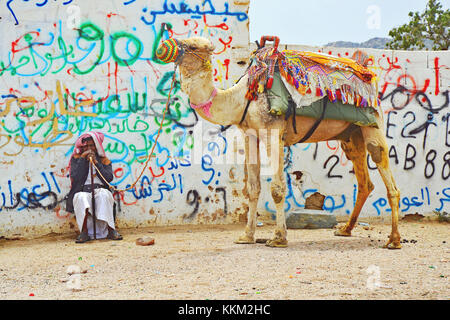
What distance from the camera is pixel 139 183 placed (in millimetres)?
7676

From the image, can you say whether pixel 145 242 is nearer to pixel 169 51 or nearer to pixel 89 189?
pixel 89 189

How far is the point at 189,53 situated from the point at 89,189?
283 centimetres

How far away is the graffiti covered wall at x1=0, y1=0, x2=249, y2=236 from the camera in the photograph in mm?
7273

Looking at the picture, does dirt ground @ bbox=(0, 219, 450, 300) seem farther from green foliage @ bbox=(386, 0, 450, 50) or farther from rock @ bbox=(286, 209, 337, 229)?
green foliage @ bbox=(386, 0, 450, 50)

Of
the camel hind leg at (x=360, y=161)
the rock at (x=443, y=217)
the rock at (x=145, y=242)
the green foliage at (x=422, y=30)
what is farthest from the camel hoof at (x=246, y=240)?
the green foliage at (x=422, y=30)

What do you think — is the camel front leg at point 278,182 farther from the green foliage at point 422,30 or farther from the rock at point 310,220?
the green foliage at point 422,30

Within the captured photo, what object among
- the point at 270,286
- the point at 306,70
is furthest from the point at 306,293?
the point at 306,70

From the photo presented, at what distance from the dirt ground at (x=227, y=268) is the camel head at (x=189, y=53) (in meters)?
2.06

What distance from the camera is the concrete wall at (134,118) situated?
7.29 m

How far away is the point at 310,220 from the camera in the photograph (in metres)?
7.53

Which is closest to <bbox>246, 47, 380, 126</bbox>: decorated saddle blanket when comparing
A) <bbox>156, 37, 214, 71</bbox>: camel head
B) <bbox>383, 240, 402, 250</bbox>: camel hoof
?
<bbox>156, 37, 214, 71</bbox>: camel head

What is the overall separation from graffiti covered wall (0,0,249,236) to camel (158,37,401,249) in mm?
2210

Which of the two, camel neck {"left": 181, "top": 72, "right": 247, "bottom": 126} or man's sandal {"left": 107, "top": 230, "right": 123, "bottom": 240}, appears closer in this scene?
camel neck {"left": 181, "top": 72, "right": 247, "bottom": 126}

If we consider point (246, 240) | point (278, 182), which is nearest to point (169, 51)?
point (278, 182)
